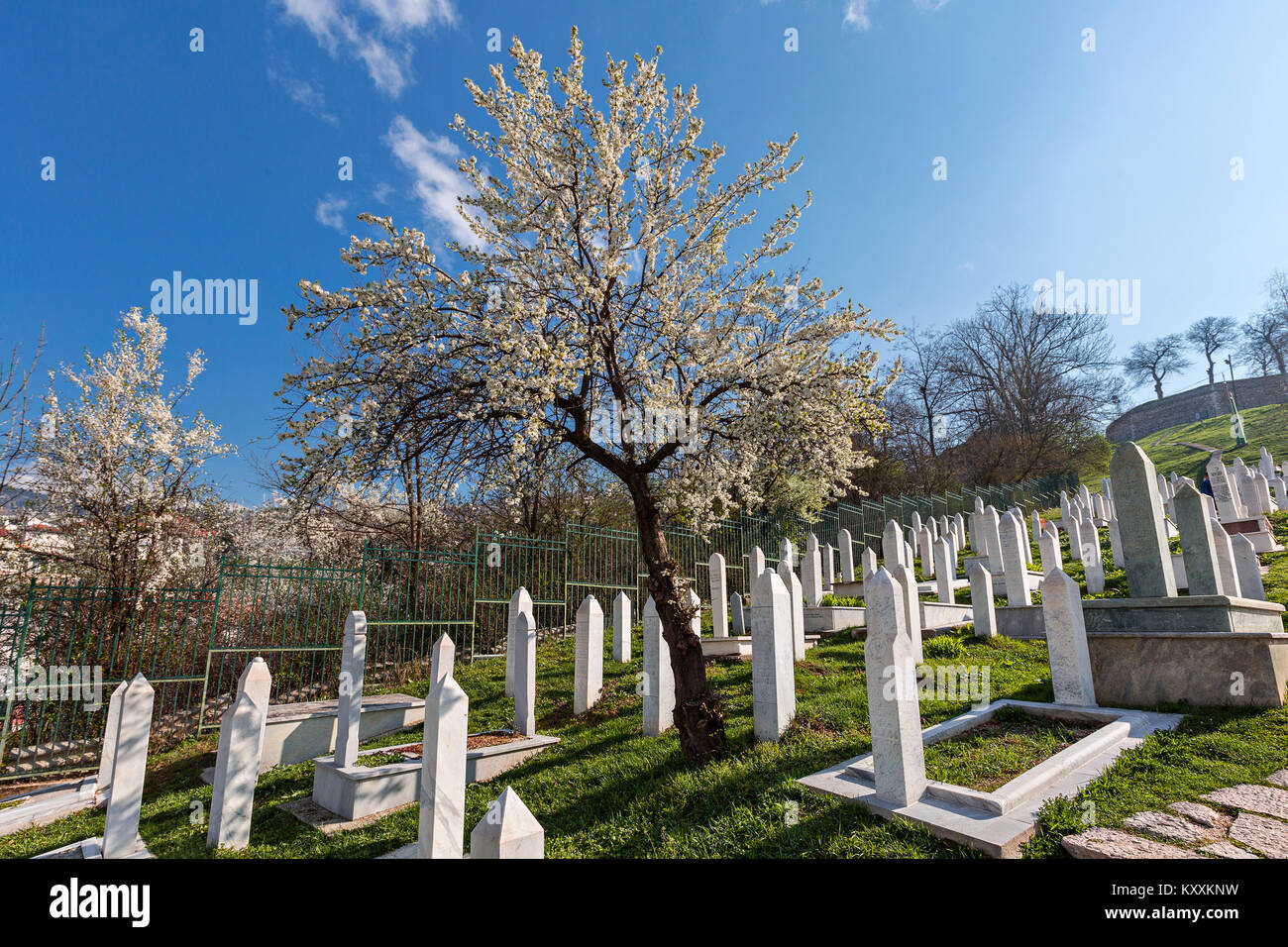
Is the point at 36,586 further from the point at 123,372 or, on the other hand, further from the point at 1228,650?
the point at 1228,650

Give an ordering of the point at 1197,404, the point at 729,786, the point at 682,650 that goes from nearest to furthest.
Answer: the point at 729,786 < the point at 682,650 < the point at 1197,404

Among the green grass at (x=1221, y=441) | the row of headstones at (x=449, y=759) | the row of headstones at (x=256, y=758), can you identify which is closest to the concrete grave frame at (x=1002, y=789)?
the row of headstones at (x=449, y=759)

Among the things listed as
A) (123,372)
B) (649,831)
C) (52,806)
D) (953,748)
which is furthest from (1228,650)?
(123,372)

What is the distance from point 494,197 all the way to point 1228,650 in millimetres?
8004

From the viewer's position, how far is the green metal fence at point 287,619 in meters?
8.48

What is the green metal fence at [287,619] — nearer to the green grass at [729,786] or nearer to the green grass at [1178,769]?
the green grass at [729,786]

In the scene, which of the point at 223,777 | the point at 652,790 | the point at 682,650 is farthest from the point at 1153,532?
the point at 223,777

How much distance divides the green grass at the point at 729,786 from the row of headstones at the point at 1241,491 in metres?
11.6

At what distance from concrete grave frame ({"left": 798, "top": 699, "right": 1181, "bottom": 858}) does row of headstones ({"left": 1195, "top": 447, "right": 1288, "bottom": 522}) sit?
12.8m

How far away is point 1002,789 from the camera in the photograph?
3.43 m

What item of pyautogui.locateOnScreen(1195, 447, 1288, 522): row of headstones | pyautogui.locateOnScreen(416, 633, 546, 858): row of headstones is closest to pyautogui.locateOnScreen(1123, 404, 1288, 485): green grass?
pyautogui.locateOnScreen(1195, 447, 1288, 522): row of headstones

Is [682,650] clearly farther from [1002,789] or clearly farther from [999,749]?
[1002,789]

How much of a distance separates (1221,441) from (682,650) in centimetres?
5001

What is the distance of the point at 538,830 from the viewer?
211 cm
